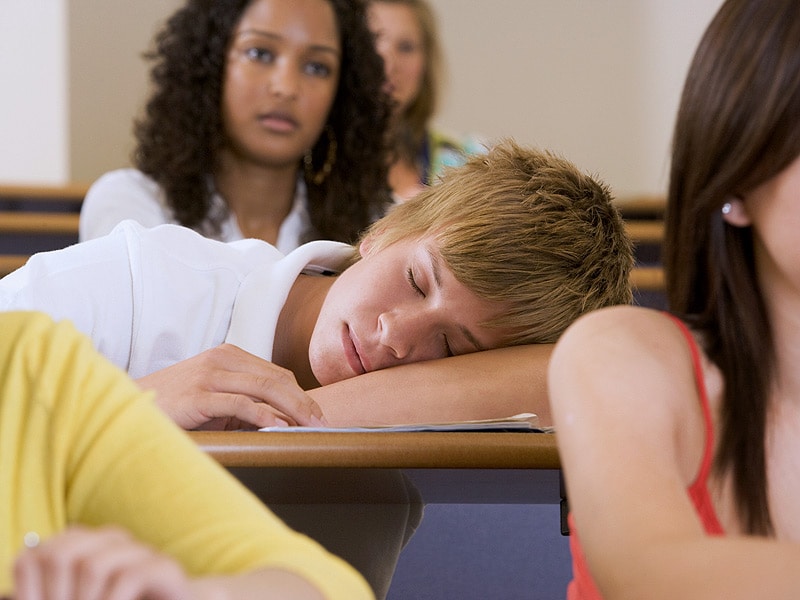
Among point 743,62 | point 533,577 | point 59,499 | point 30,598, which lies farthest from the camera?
point 533,577

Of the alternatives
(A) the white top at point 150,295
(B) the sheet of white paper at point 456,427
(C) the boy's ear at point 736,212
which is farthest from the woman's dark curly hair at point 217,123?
(C) the boy's ear at point 736,212

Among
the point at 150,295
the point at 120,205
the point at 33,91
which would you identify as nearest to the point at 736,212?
the point at 150,295

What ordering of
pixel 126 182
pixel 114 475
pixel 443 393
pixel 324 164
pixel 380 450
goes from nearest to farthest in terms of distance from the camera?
pixel 114 475 < pixel 380 450 < pixel 443 393 < pixel 126 182 < pixel 324 164

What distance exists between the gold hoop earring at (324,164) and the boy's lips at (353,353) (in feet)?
4.53

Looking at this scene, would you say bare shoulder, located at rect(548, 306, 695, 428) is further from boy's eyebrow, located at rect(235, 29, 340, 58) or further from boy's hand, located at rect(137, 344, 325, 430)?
boy's eyebrow, located at rect(235, 29, 340, 58)

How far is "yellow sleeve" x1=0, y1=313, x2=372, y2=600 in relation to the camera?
547 mm

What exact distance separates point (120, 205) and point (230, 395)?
1.42m

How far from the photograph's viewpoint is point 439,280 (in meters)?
1.33

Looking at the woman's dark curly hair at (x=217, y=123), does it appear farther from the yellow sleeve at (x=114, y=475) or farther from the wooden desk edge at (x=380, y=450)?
the yellow sleeve at (x=114, y=475)

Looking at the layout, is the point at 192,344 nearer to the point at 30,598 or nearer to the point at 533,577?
the point at 533,577

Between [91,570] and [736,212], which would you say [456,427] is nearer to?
[736,212]

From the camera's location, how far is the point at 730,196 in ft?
2.41

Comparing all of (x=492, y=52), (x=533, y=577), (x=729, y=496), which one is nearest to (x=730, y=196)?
(x=729, y=496)

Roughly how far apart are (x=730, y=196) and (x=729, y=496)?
0.62 ft
